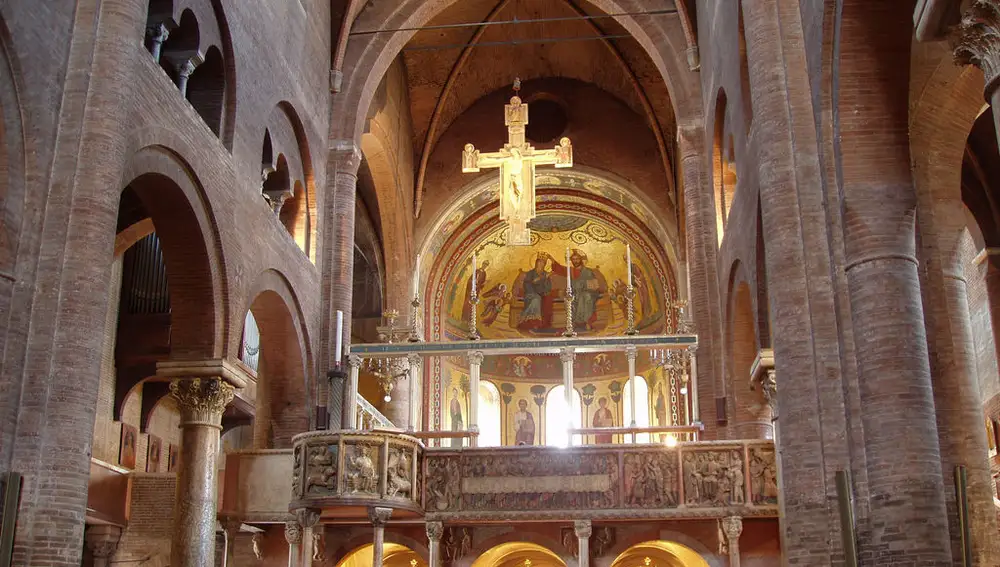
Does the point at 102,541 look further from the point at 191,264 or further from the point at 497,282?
the point at 497,282

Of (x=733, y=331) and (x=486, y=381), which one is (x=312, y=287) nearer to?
(x=733, y=331)

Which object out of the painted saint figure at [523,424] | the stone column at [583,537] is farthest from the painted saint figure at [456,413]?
the stone column at [583,537]

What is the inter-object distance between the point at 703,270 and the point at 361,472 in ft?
25.5

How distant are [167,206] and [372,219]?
44.7ft

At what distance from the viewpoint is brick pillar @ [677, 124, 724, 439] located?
18688 mm

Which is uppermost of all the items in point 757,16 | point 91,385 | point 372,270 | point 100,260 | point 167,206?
point 372,270

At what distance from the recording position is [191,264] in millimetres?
14500

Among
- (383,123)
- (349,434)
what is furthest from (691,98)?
(349,434)

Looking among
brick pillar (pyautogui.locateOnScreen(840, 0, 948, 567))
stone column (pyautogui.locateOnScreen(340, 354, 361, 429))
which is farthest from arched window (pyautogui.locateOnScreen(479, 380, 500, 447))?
brick pillar (pyautogui.locateOnScreen(840, 0, 948, 567))

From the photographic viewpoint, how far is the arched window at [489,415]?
30266 millimetres

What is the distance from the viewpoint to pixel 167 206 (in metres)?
14.0

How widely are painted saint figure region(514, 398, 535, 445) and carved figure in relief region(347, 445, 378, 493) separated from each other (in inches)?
615

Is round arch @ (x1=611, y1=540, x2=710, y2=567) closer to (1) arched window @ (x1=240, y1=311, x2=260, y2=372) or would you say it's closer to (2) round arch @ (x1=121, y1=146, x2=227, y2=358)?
(2) round arch @ (x1=121, y1=146, x2=227, y2=358)

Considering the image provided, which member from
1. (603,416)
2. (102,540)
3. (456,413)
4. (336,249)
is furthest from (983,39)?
(603,416)
